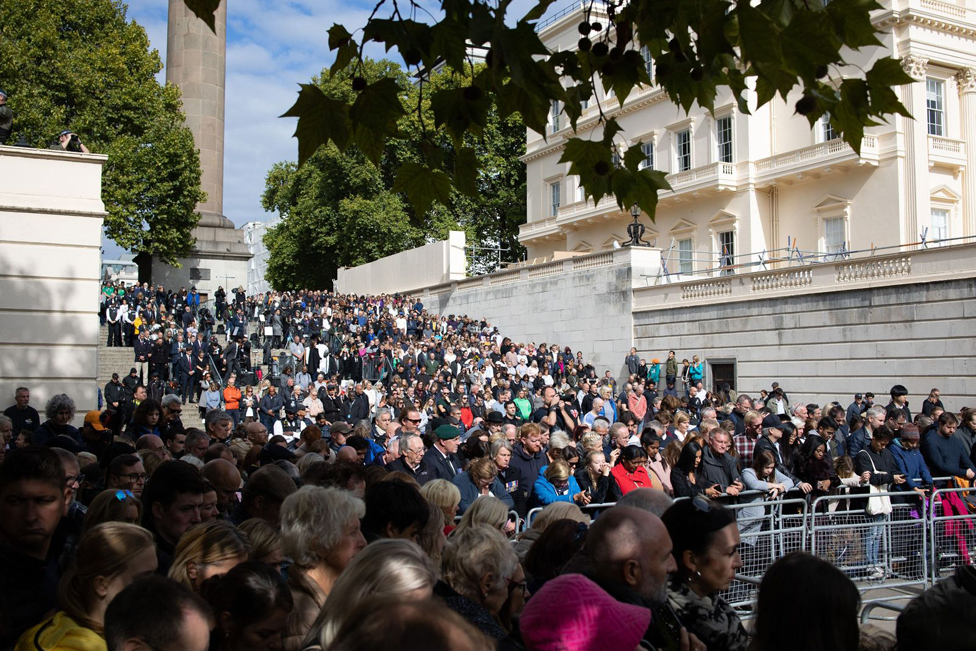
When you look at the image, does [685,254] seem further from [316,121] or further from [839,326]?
[316,121]

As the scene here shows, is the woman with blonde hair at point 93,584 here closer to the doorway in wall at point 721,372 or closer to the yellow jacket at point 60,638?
the yellow jacket at point 60,638

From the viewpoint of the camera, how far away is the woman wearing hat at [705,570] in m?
3.61

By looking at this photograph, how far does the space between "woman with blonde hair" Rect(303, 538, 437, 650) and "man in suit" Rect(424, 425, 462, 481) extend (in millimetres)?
6115

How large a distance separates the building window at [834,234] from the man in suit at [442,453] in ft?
93.0

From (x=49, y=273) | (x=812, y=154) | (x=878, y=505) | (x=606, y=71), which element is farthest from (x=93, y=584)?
(x=812, y=154)

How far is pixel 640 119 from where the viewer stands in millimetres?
42000

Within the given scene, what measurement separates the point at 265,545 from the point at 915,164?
106 ft

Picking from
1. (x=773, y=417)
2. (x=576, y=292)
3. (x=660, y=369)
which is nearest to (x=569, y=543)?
(x=773, y=417)

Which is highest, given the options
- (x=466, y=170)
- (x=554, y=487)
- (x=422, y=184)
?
(x=466, y=170)

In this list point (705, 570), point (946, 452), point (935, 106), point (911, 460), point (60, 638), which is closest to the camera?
point (60, 638)

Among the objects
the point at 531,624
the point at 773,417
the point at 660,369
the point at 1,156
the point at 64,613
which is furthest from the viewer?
the point at 660,369

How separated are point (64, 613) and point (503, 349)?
2815cm

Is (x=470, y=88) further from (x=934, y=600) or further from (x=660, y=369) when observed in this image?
(x=660, y=369)

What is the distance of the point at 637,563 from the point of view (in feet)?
11.4
